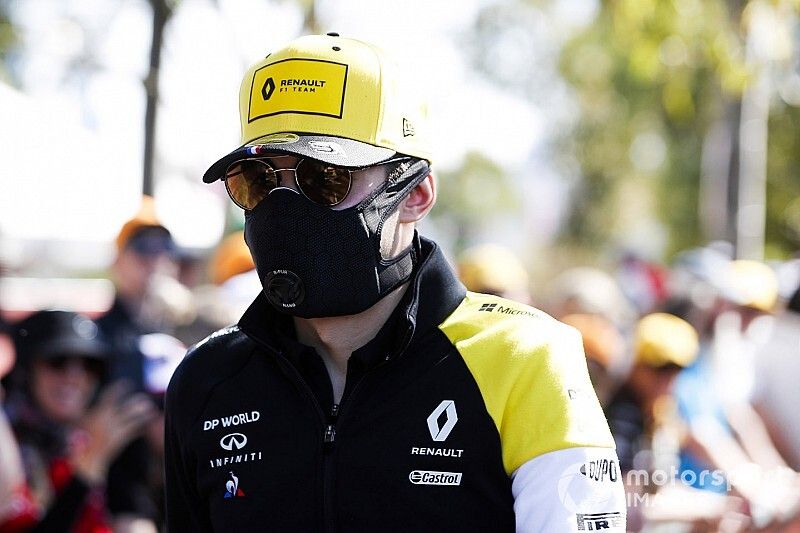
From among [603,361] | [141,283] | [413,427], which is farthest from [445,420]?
[141,283]

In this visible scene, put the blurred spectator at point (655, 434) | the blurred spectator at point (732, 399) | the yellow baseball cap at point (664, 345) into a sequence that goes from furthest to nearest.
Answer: the yellow baseball cap at point (664, 345)
the blurred spectator at point (732, 399)
the blurred spectator at point (655, 434)

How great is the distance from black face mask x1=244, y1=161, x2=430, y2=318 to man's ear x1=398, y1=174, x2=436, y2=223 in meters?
0.07

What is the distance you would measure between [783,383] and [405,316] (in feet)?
7.30

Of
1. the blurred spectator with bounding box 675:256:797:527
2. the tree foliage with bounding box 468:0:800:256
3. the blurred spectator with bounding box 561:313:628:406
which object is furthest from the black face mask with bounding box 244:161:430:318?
the tree foliage with bounding box 468:0:800:256

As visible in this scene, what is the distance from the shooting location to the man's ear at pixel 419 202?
2.35 meters

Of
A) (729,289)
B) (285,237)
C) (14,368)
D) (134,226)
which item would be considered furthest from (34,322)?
(729,289)

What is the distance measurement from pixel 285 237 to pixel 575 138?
39.9 meters

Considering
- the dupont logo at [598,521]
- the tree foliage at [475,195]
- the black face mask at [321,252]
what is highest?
the black face mask at [321,252]

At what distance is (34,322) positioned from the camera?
504cm

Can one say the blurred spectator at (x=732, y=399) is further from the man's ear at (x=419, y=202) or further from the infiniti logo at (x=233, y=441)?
the infiniti logo at (x=233, y=441)

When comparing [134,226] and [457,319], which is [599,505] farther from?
[134,226]

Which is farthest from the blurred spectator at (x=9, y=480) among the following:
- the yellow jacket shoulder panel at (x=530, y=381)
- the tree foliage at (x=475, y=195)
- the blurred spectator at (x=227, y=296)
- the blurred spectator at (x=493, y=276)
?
the tree foliage at (x=475, y=195)

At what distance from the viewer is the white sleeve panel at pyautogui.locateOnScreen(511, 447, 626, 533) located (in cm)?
199

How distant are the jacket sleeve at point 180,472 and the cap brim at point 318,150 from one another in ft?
1.73
